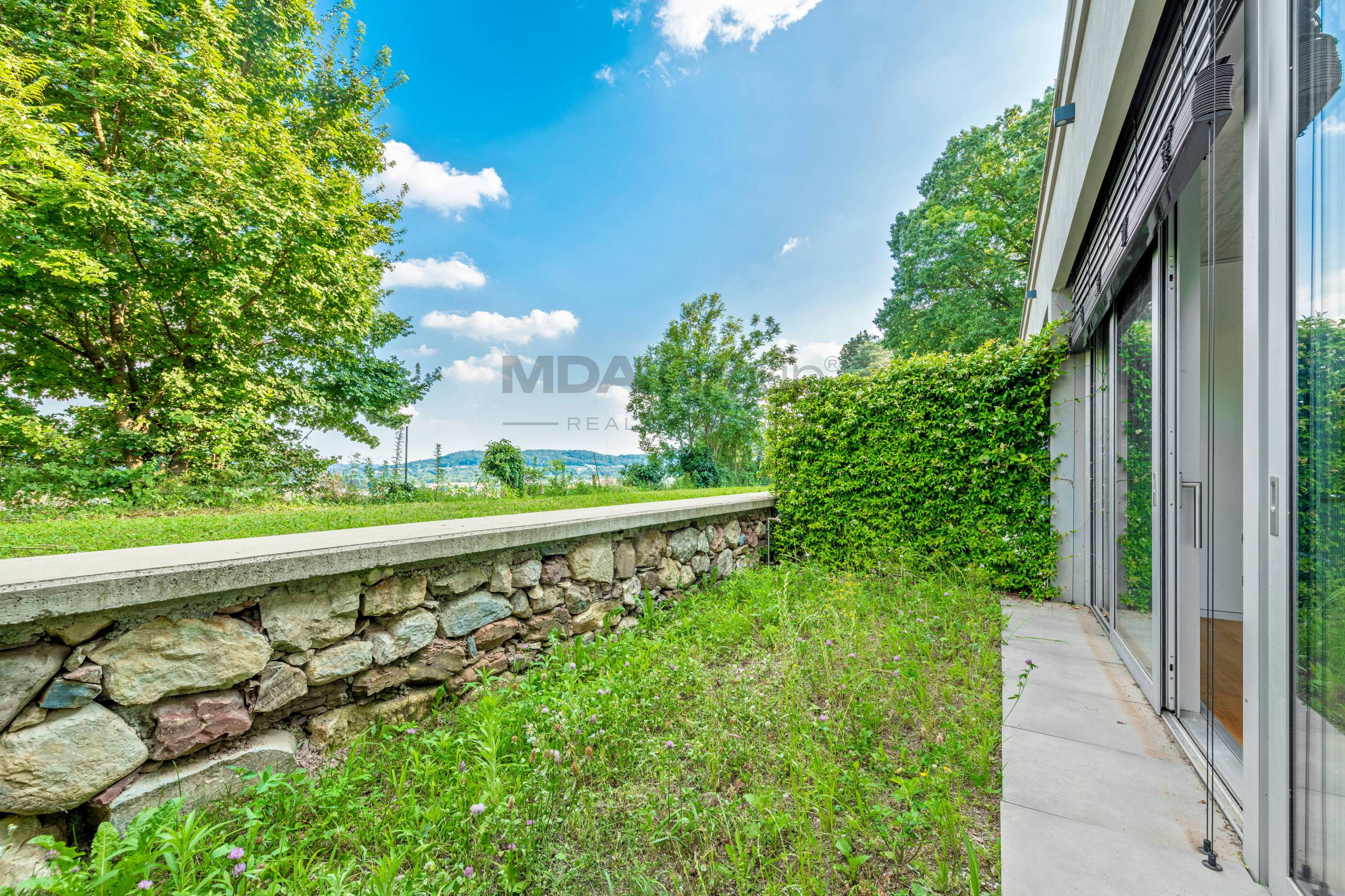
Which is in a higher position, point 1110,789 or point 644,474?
point 644,474

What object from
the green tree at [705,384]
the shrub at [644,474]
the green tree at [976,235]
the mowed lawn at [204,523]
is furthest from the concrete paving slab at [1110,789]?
the green tree at [976,235]

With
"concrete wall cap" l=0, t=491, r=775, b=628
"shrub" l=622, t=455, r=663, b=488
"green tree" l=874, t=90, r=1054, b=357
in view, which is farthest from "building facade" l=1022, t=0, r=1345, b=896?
"green tree" l=874, t=90, r=1054, b=357

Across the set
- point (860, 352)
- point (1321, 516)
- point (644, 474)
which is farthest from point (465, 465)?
point (860, 352)

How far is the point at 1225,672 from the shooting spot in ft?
5.39

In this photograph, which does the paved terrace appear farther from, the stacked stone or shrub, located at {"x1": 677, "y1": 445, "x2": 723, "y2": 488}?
shrub, located at {"x1": 677, "y1": 445, "x2": 723, "y2": 488}

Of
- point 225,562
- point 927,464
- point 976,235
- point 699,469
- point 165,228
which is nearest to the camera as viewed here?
point 225,562

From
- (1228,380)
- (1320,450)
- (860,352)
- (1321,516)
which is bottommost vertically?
(1321,516)

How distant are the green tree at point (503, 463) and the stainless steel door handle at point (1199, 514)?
7530 mm

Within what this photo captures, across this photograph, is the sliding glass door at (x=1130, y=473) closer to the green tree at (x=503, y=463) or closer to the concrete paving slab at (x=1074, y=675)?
the concrete paving slab at (x=1074, y=675)

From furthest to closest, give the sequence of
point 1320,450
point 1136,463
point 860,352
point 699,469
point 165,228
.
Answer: point 860,352, point 699,469, point 165,228, point 1136,463, point 1320,450

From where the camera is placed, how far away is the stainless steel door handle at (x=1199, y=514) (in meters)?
1.60

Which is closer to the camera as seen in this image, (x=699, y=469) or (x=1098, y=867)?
(x=1098, y=867)

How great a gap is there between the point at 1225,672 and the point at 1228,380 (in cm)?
106

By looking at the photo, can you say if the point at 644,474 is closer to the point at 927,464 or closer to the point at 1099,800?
the point at 927,464
